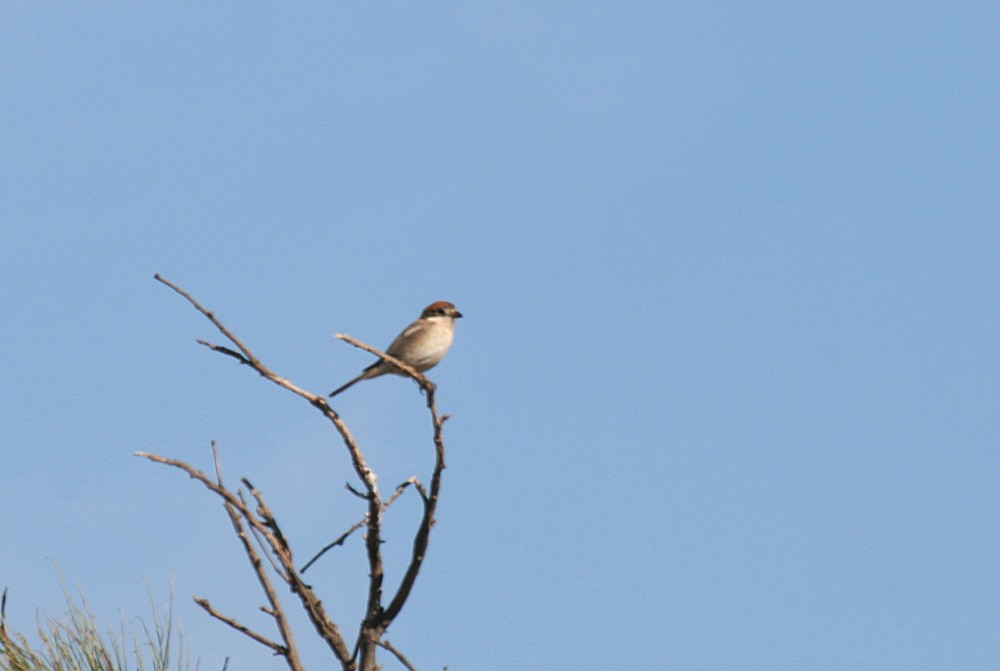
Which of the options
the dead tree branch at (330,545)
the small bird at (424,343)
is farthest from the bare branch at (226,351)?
the small bird at (424,343)

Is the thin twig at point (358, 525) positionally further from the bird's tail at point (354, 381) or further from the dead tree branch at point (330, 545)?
the bird's tail at point (354, 381)

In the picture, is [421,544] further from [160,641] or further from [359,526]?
[160,641]

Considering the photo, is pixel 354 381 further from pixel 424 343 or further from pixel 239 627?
pixel 239 627

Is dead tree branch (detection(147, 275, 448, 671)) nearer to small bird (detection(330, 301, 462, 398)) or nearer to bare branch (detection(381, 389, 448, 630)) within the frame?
bare branch (detection(381, 389, 448, 630))

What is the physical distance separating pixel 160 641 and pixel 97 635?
209 mm

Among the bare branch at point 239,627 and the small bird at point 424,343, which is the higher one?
the small bird at point 424,343

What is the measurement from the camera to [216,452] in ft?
13.6

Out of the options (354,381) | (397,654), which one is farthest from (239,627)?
(354,381)

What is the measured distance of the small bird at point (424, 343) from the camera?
Result: 908 cm

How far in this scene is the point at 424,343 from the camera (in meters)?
9.20

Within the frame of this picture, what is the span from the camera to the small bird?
908cm

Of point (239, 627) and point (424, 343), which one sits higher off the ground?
point (424, 343)

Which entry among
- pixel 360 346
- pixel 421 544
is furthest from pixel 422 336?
pixel 421 544

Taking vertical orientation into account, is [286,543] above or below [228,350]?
below
